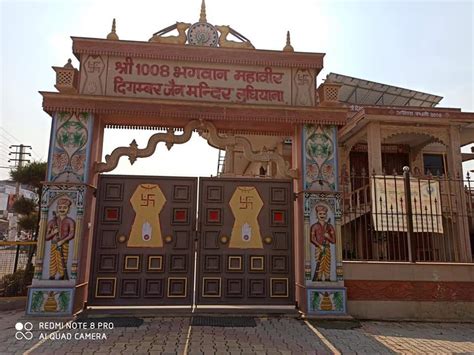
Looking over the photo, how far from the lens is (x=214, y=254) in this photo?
5879 millimetres

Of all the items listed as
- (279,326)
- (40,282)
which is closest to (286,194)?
(279,326)

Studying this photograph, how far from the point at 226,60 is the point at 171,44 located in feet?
3.17

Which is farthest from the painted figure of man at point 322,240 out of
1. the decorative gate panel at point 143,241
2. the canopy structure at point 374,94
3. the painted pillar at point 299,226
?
the canopy structure at point 374,94

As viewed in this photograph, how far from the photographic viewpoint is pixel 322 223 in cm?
580

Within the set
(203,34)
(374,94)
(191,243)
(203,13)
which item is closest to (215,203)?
(191,243)

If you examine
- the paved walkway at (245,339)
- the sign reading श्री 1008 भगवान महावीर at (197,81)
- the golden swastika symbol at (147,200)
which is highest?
the sign reading श्री 1008 भगवान महावीर at (197,81)

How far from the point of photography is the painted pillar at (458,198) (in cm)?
1013

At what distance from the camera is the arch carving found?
5.81 meters

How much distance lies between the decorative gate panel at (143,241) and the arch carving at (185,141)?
37 centimetres

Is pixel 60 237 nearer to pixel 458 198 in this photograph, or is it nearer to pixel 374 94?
pixel 458 198

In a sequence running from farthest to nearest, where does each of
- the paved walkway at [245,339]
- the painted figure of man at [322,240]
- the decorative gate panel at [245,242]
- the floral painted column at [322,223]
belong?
the decorative gate panel at [245,242], the painted figure of man at [322,240], the floral painted column at [322,223], the paved walkway at [245,339]

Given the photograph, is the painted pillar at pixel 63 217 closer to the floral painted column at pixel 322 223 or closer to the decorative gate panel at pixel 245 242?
the decorative gate panel at pixel 245 242

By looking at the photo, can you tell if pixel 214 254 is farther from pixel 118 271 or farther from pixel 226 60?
pixel 226 60

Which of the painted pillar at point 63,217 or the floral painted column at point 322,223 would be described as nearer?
the painted pillar at point 63,217
